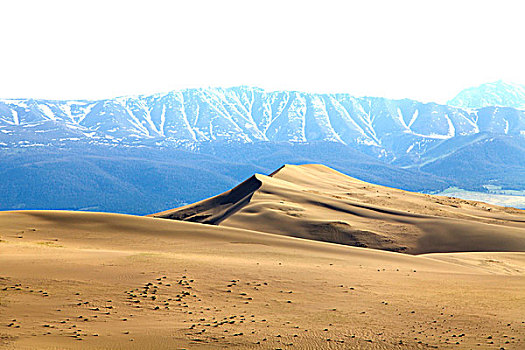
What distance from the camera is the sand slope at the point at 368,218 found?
44031mm

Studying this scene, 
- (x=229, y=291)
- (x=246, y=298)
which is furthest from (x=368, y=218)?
(x=246, y=298)

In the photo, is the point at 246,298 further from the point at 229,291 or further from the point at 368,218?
the point at 368,218

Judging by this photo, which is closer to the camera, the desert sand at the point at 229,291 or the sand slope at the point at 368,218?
the desert sand at the point at 229,291

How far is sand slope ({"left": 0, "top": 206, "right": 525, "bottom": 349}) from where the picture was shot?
15.3 m

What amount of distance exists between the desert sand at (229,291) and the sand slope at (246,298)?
6 cm

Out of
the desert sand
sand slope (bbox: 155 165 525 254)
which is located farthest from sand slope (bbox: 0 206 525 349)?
sand slope (bbox: 155 165 525 254)

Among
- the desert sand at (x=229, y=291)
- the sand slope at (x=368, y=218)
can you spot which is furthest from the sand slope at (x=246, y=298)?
the sand slope at (x=368, y=218)

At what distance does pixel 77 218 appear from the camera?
39.0 meters

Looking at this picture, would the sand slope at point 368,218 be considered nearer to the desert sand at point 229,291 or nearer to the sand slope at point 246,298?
the desert sand at point 229,291

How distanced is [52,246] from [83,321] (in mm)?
15375

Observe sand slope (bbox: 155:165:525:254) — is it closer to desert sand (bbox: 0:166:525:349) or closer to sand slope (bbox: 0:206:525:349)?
desert sand (bbox: 0:166:525:349)

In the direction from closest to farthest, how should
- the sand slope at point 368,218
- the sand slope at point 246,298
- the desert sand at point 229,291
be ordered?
the sand slope at point 246,298
the desert sand at point 229,291
the sand slope at point 368,218

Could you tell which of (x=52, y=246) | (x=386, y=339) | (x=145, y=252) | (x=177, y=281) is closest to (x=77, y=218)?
(x=52, y=246)

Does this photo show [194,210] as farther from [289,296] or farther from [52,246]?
[289,296]
